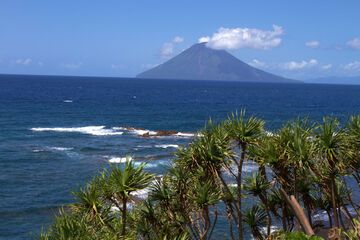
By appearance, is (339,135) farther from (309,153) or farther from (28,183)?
(28,183)

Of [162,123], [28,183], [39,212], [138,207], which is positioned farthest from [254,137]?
[162,123]

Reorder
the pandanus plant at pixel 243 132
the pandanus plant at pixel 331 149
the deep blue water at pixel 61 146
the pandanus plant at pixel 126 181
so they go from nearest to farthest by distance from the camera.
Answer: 1. the pandanus plant at pixel 126 181
2. the pandanus plant at pixel 331 149
3. the pandanus plant at pixel 243 132
4. the deep blue water at pixel 61 146

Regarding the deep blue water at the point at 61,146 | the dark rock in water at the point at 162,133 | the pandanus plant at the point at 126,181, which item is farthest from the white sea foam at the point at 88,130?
the pandanus plant at the point at 126,181

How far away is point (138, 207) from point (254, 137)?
17.3 feet

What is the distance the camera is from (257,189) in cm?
2117

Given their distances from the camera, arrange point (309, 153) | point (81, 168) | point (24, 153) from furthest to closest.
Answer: point (24, 153) → point (81, 168) → point (309, 153)

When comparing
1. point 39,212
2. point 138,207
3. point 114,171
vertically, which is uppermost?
point 114,171

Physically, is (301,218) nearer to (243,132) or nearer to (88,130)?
(243,132)

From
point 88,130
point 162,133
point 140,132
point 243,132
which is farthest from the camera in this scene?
point 88,130

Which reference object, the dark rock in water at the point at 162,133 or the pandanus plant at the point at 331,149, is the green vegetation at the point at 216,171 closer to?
the pandanus plant at the point at 331,149

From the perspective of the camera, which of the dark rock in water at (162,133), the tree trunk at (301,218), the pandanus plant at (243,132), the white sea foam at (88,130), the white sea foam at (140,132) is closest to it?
the tree trunk at (301,218)

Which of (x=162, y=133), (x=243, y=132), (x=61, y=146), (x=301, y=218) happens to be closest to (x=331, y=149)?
(x=243, y=132)

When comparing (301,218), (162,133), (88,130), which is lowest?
(88,130)

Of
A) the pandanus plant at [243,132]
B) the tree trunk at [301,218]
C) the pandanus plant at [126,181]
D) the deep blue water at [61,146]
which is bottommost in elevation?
the deep blue water at [61,146]
